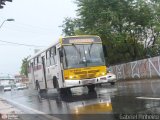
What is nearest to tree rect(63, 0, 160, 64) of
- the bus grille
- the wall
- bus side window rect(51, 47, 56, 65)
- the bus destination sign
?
the wall

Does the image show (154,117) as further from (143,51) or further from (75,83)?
(143,51)

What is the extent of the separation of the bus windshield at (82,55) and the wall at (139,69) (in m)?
10.5

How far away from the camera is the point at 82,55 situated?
23.2 meters

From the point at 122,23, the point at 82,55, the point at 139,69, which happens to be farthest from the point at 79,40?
the point at 122,23

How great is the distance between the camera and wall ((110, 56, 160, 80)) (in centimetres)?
3378

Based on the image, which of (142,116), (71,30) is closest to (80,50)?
(142,116)

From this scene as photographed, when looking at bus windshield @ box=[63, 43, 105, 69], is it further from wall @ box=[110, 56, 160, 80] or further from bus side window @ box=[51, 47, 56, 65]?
wall @ box=[110, 56, 160, 80]

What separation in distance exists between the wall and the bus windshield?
414 inches

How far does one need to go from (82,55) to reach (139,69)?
49.2ft

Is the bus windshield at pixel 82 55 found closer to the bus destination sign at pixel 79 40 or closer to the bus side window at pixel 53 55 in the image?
the bus destination sign at pixel 79 40

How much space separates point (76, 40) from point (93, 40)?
39.9 inches

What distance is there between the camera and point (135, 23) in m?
43.7

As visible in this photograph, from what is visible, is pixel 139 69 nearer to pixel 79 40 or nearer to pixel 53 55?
pixel 53 55

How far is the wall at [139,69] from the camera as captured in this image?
33.8 metres
